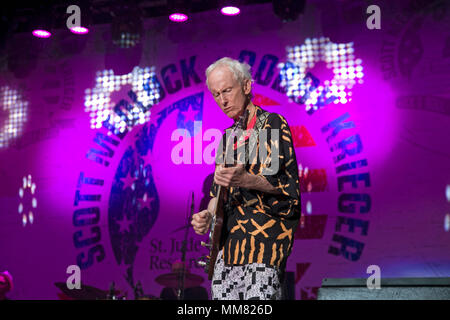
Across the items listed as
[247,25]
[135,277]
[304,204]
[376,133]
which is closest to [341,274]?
[304,204]

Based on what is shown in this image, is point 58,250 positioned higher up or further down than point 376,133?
further down

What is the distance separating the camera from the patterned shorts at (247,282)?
1888mm

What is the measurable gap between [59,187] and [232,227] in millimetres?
5248

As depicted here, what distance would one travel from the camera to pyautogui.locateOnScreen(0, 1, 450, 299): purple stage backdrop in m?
5.65

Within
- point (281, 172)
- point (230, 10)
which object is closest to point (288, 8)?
point (230, 10)

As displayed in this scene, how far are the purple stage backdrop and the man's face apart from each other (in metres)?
3.85

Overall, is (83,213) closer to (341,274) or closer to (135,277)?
(135,277)

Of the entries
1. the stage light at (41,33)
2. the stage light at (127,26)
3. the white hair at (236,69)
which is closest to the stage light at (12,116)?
the stage light at (41,33)

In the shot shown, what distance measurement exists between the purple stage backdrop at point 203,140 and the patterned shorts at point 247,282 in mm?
3931

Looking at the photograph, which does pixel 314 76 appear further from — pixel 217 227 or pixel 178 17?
pixel 217 227

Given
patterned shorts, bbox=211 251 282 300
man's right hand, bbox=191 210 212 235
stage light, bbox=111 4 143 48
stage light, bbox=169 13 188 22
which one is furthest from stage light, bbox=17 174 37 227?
patterned shorts, bbox=211 251 282 300

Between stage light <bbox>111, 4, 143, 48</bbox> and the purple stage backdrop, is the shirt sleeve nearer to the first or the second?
the purple stage backdrop

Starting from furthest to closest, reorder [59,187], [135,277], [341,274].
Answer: [59,187]
[135,277]
[341,274]

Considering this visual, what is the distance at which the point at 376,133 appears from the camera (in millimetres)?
5754
